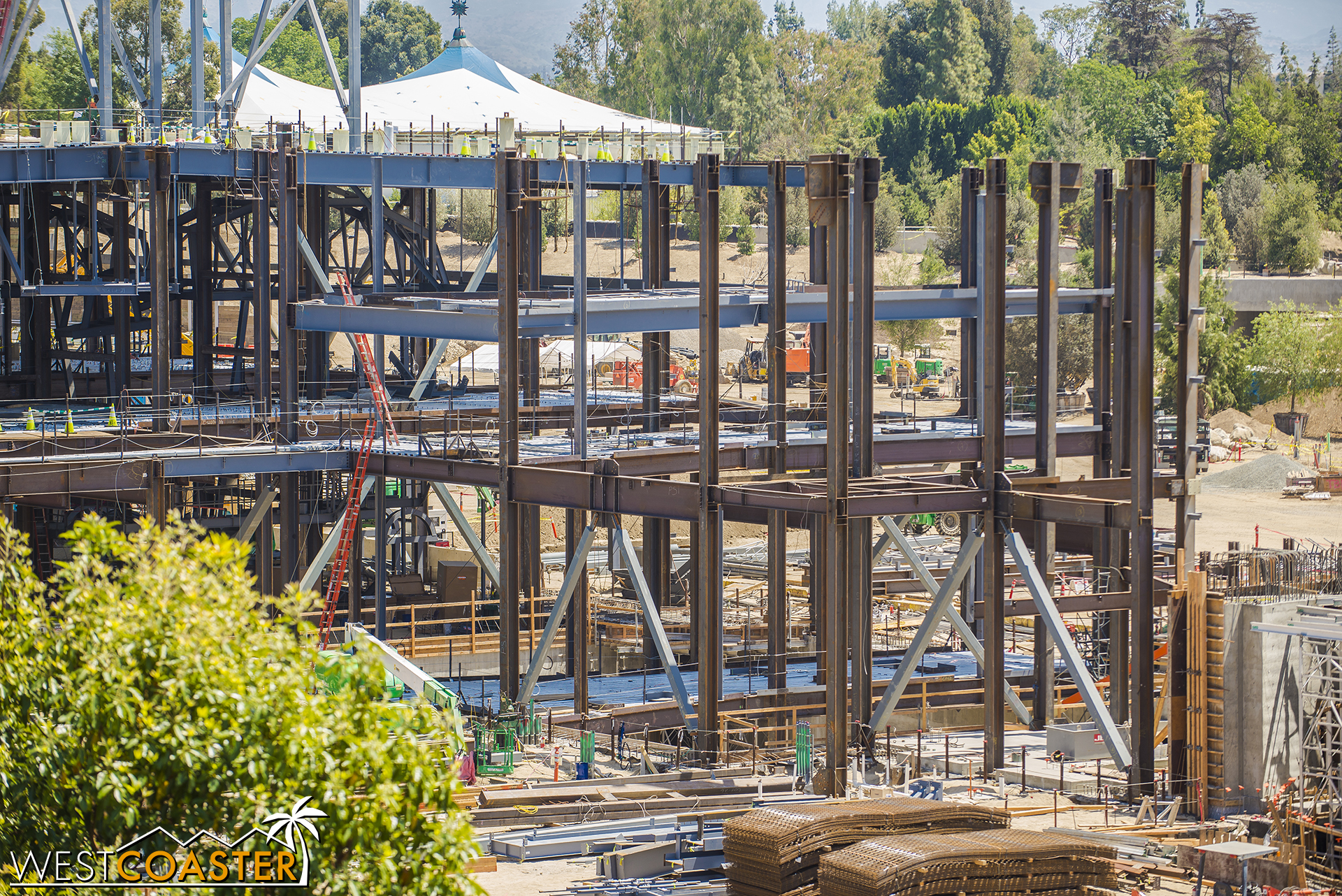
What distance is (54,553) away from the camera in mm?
35719

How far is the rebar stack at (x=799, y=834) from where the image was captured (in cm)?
1945

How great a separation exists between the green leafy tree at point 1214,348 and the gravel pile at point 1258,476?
4457mm

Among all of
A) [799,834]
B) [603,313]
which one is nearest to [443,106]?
[603,313]

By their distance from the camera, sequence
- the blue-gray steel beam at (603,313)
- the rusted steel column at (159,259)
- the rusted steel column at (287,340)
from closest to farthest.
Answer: the blue-gray steel beam at (603,313) → the rusted steel column at (287,340) → the rusted steel column at (159,259)

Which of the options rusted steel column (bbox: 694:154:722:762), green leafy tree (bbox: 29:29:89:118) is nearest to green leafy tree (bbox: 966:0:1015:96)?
green leafy tree (bbox: 29:29:89:118)

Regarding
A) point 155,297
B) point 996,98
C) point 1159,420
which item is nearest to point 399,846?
point 155,297

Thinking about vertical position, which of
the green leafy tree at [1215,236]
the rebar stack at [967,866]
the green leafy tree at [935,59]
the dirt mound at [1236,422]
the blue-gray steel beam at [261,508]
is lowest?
the rebar stack at [967,866]

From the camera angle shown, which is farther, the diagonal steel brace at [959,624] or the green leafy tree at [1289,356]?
the green leafy tree at [1289,356]

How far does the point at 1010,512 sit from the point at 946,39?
105053 mm

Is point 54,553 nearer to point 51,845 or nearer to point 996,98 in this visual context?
point 51,845

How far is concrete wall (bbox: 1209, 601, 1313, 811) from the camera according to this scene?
81.5 feet

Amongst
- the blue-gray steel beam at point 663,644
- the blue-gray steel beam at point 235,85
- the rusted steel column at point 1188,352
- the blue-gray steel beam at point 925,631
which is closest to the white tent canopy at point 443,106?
the blue-gray steel beam at point 235,85

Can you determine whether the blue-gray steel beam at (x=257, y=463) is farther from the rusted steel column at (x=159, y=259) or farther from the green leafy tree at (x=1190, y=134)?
the green leafy tree at (x=1190, y=134)

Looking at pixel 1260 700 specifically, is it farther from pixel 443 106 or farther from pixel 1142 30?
pixel 1142 30
